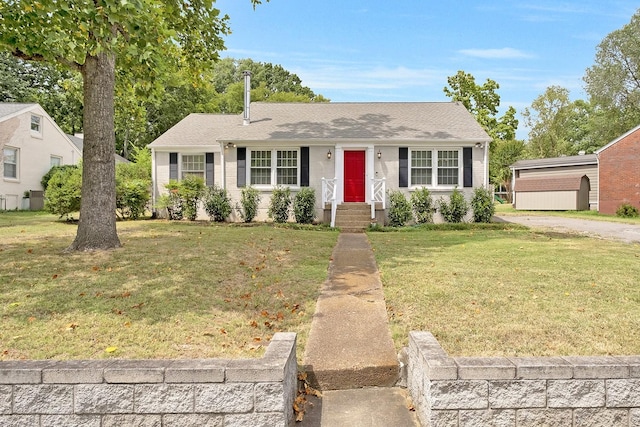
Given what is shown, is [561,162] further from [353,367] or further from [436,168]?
[353,367]

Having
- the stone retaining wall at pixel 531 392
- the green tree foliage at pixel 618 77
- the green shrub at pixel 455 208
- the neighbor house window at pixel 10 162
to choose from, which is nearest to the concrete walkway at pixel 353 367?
the stone retaining wall at pixel 531 392

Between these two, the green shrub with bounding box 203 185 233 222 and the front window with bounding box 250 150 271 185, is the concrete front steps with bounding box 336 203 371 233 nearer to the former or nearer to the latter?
the front window with bounding box 250 150 271 185

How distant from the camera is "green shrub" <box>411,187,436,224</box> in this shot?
48.8 ft

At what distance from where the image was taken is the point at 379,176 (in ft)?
50.5

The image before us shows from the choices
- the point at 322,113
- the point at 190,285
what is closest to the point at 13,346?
the point at 190,285

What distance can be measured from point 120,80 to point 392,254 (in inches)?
342

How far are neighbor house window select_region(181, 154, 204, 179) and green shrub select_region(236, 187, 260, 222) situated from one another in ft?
7.82

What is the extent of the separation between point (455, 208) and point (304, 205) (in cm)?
540

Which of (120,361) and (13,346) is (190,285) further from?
(120,361)

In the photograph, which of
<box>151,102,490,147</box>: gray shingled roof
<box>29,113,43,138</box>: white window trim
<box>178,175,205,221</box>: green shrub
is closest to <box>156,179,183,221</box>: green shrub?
<box>178,175,205,221</box>: green shrub

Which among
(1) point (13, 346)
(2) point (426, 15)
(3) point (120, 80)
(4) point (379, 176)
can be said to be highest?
(2) point (426, 15)

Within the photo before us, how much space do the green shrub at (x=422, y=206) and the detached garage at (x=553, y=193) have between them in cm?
1619

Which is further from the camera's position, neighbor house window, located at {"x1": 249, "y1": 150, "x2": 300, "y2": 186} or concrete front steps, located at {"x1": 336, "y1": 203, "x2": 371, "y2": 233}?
neighbor house window, located at {"x1": 249, "y1": 150, "x2": 300, "y2": 186}

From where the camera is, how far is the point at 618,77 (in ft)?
110
